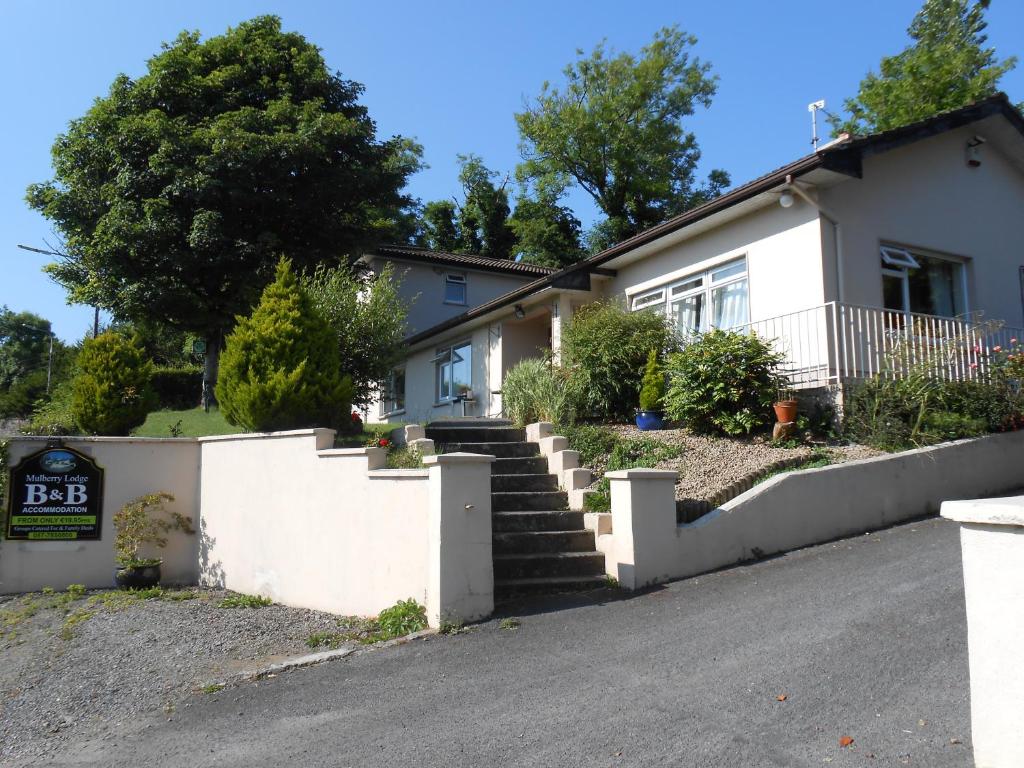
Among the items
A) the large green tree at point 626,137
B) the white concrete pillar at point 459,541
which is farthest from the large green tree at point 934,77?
the white concrete pillar at point 459,541

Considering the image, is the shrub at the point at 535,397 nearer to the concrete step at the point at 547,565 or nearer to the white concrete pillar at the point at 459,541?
the concrete step at the point at 547,565

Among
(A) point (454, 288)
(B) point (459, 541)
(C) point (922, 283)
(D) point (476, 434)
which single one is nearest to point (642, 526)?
(B) point (459, 541)

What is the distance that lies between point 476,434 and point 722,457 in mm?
3358

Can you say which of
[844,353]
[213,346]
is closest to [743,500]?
[844,353]

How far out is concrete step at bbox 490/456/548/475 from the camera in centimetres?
947

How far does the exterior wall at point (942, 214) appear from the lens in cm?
1197

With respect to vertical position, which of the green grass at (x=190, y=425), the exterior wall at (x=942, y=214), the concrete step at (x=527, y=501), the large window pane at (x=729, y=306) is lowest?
the concrete step at (x=527, y=501)

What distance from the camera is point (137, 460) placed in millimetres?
10602

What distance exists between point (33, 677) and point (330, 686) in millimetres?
3088

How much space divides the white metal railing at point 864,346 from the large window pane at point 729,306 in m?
0.93

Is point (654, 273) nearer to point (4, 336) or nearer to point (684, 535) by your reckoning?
point (684, 535)

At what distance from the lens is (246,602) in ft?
29.1

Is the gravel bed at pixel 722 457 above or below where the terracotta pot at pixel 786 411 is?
below

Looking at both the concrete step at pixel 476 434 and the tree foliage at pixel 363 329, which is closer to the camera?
the concrete step at pixel 476 434
